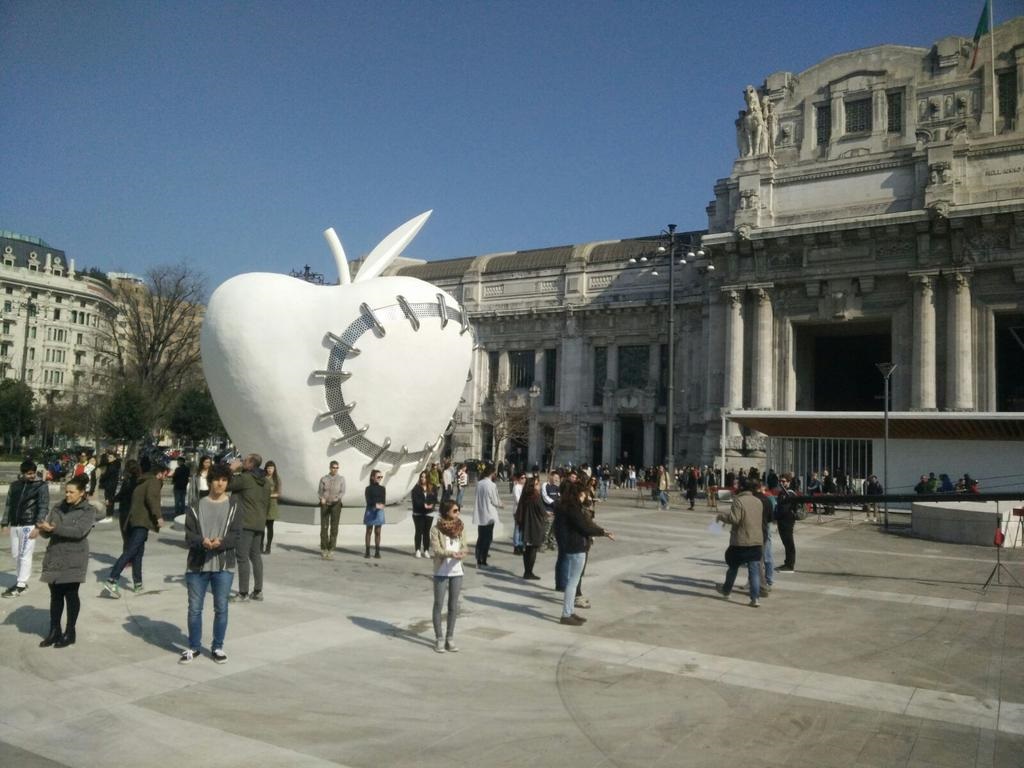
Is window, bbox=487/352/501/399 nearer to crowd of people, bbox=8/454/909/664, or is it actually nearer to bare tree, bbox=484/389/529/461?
bare tree, bbox=484/389/529/461

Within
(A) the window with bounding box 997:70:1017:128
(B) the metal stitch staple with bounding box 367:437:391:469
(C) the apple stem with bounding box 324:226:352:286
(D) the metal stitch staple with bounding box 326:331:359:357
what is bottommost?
(B) the metal stitch staple with bounding box 367:437:391:469

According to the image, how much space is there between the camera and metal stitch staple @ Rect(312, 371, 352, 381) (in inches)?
601

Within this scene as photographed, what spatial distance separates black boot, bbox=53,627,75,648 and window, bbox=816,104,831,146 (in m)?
40.0

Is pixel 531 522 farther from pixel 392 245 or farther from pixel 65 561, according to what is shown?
pixel 392 245

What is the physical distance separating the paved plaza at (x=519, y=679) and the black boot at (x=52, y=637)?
14 cm

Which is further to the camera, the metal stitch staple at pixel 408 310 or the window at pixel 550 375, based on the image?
the window at pixel 550 375

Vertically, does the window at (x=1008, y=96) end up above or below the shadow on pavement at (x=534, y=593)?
above

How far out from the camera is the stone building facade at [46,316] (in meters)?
74.6

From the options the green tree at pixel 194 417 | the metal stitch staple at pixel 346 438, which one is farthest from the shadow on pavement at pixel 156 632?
the green tree at pixel 194 417

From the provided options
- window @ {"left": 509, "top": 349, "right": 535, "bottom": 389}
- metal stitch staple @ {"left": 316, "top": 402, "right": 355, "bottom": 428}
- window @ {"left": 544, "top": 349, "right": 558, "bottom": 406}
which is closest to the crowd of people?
metal stitch staple @ {"left": 316, "top": 402, "right": 355, "bottom": 428}

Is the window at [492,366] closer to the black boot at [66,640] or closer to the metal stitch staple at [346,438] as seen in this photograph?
the metal stitch staple at [346,438]

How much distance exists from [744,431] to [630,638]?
1231 inches

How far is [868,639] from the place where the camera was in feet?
29.4

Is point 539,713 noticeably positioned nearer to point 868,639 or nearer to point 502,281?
point 868,639
